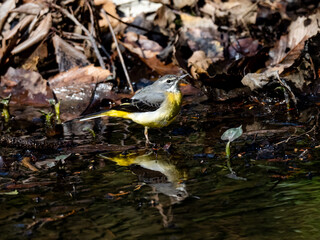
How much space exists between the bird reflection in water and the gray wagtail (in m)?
0.73

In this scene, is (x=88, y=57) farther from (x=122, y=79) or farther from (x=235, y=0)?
(x=235, y=0)

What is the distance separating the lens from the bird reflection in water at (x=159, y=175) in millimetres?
3627

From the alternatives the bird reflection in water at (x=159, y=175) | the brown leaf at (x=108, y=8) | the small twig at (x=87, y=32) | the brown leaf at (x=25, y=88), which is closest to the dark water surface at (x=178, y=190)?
the bird reflection in water at (x=159, y=175)

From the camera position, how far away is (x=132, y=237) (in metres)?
3.12

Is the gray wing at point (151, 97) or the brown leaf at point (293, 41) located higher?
the brown leaf at point (293, 41)

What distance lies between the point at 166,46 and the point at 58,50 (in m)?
2.03

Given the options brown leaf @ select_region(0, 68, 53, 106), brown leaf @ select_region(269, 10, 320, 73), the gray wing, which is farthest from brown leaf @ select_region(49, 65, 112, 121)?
brown leaf @ select_region(269, 10, 320, 73)

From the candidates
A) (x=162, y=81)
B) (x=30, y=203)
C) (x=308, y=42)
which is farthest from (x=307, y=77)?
(x=30, y=203)

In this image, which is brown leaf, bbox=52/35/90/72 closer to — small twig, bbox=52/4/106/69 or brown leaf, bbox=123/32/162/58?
small twig, bbox=52/4/106/69

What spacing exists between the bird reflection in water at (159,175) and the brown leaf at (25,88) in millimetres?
3364

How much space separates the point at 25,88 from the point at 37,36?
999mm

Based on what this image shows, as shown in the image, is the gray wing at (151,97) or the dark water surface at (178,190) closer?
the dark water surface at (178,190)

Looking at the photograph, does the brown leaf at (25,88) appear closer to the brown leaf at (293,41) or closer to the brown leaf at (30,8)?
the brown leaf at (30,8)

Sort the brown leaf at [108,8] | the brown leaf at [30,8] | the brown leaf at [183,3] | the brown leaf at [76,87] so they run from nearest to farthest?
the brown leaf at [76,87] → the brown leaf at [30,8] → the brown leaf at [108,8] → the brown leaf at [183,3]
